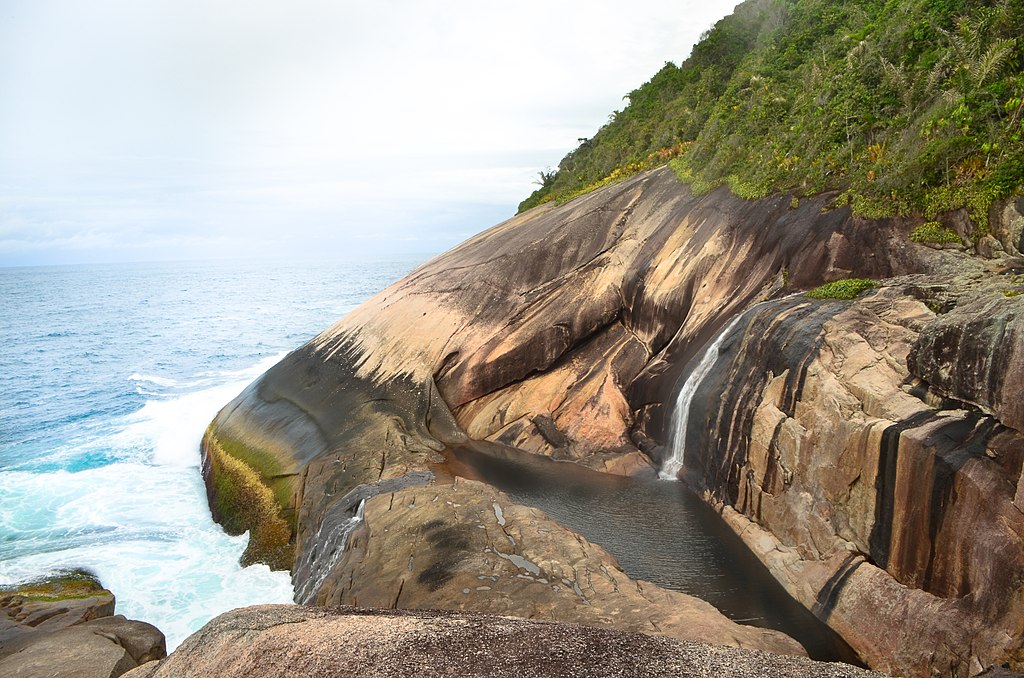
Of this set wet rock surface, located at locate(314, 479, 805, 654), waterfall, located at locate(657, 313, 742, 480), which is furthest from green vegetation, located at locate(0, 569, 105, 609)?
waterfall, located at locate(657, 313, 742, 480)

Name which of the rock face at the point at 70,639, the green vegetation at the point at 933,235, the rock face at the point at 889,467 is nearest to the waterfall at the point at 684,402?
the rock face at the point at 889,467

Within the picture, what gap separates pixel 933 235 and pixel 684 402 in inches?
293

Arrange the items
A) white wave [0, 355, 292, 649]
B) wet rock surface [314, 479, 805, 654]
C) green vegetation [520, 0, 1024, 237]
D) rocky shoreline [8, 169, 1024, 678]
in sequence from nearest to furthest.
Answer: rocky shoreline [8, 169, 1024, 678] → wet rock surface [314, 479, 805, 654] → green vegetation [520, 0, 1024, 237] → white wave [0, 355, 292, 649]

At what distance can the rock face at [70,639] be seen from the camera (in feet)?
30.9

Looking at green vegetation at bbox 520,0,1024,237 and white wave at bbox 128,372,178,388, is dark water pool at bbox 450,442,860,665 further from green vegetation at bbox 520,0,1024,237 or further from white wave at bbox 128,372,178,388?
white wave at bbox 128,372,178,388

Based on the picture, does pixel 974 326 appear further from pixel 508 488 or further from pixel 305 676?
pixel 508 488

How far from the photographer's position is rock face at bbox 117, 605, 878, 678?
7180 mm

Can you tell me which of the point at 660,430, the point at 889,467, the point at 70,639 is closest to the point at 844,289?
the point at 889,467

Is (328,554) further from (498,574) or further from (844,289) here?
(844,289)

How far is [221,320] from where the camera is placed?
65.8 m

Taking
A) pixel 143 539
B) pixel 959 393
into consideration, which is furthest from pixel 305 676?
pixel 143 539

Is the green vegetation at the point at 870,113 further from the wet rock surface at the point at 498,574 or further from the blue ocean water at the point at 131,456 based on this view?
the blue ocean water at the point at 131,456

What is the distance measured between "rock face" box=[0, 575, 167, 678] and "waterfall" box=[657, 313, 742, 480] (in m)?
13.4

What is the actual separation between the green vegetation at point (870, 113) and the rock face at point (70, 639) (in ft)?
60.5
